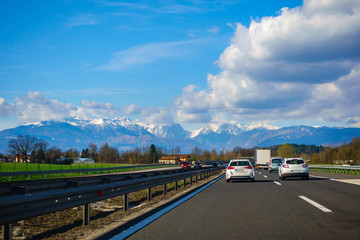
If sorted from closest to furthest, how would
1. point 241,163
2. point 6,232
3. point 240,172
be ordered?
point 6,232, point 240,172, point 241,163

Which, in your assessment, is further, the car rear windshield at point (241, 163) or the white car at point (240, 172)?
the car rear windshield at point (241, 163)

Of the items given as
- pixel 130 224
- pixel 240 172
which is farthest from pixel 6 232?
pixel 240 172

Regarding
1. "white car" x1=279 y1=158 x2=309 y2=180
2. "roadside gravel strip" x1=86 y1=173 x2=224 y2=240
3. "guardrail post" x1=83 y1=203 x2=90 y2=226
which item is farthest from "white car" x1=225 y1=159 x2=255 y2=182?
"guardrail post" x1=83 y1=203 x2=90 y2=226

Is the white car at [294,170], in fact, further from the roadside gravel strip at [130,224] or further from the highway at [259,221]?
the roadside gravel strip at [130,224]

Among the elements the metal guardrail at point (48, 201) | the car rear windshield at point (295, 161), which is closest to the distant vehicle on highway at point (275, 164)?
the car rear windshield at point (295, 161)

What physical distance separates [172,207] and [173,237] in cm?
423

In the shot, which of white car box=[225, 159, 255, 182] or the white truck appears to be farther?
the white truck

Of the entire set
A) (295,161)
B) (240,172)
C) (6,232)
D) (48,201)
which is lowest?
(240,172)

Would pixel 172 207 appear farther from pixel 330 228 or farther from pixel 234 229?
pixel 330 228

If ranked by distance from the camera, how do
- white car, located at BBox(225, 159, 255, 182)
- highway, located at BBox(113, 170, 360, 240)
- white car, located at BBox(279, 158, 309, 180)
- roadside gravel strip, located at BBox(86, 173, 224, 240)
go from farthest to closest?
white car, located at BBox(279, 158, 309, 180), white car, located at BBox(225, 159, 255, 182), highway, located at BBox(113, 170, 360, 240), roadside gravel strip, located at BBox(86, 173, 224, 240)

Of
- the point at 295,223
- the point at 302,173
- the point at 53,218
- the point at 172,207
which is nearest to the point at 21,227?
the point at 53,218

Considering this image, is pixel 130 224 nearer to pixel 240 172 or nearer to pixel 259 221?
pixel 259 221

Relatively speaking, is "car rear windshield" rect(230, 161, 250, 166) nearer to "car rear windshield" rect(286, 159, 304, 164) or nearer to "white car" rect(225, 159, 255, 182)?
"white car" rect(225, 159, 255, 182)

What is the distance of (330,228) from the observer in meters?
7.39
